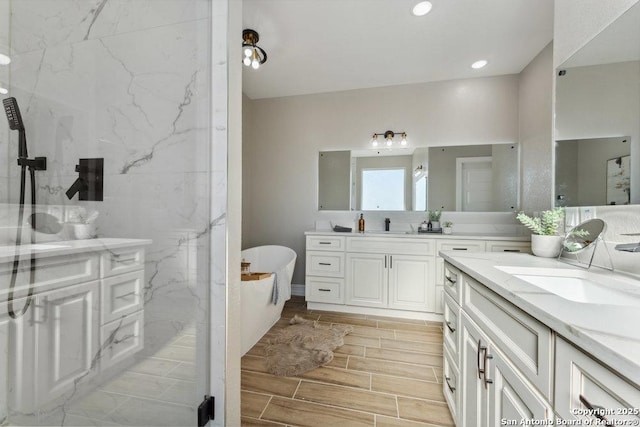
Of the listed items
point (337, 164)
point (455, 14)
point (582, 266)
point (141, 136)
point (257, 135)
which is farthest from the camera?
point (257, 135)

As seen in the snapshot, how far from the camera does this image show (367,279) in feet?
9.00

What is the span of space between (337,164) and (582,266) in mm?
2568

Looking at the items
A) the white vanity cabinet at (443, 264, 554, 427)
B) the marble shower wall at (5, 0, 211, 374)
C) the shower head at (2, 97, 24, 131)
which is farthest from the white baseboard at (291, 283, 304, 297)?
the shower head at (2, 97, 24, 131)

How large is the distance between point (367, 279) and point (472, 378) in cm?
171

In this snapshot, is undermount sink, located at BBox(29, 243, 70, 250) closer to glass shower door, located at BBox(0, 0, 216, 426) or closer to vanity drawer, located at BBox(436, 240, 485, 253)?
glass shower door, located at BBox(0, 0, 216, 426)

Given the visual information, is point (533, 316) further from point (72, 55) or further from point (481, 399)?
point (72, 55)

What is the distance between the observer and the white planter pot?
1.39m

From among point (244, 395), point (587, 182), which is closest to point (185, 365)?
point (244, 395)

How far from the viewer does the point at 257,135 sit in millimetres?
3580

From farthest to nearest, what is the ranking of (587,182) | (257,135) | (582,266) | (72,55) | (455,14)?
(257,135) < (455,14) < (587,182) < (582,266) < (72,55)

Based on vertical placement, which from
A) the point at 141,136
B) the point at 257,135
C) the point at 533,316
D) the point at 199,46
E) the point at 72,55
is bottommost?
the point at 533,316

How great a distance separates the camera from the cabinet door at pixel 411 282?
2.59 m

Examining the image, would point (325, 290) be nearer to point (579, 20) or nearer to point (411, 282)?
point (411, 282)

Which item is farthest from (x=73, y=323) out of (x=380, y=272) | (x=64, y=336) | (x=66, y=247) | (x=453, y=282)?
(x=380, y=272)
